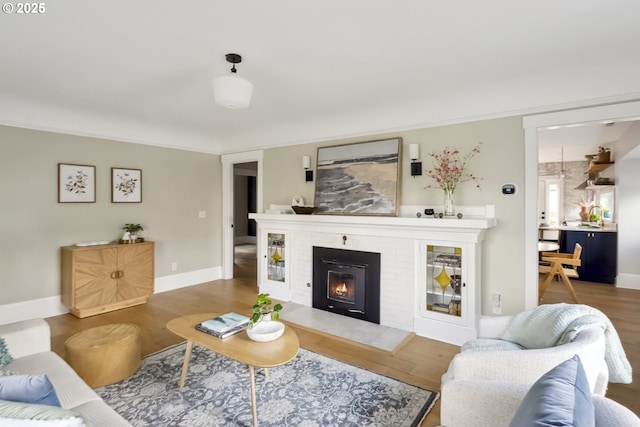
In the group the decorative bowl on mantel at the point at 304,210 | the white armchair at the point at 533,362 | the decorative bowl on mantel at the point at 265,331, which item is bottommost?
the decorative bowl on mantel at the point at 265,331

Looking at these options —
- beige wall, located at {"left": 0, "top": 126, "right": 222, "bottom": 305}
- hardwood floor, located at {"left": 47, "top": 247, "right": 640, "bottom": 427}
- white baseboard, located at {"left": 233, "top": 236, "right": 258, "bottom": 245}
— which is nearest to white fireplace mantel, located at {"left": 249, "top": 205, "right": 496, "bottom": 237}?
hardwood floor, located at {"left": 47, "top": 247, "right": 640, "bottom": 427}

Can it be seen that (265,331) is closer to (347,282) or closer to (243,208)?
(347,282)

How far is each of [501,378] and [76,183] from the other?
4.64 m

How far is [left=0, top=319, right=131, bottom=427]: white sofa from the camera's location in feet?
4.82

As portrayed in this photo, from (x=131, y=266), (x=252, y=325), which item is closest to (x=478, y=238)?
(x=252, y=325)

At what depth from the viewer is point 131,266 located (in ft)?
13.6

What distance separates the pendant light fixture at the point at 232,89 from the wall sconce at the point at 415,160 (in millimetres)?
1857

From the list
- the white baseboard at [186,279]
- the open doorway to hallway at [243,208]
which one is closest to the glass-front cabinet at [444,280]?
the white baseboard at [186,279]

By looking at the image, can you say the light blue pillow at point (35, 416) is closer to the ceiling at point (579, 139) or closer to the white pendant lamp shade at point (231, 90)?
the white pendant lamp shade at point (231, 90)

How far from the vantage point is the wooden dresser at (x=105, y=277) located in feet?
12.2

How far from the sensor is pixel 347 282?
12.4 feet

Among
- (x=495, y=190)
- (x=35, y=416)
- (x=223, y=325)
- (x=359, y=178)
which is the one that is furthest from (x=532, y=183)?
(x=35, y=416)

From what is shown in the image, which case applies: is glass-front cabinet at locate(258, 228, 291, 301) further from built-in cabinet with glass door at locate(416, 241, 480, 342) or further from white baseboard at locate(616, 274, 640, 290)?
white baseboard at locate(616, 274, 640, 290)

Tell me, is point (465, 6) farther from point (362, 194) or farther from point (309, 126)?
point (309, 126)
